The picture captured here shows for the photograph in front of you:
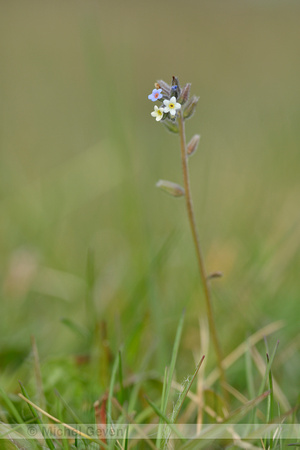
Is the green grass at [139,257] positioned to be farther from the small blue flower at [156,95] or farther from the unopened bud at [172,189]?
the small blue flower at [156,95]

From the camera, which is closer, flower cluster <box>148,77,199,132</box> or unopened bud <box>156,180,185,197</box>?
flower cluster <box>148,77,199,132</box>

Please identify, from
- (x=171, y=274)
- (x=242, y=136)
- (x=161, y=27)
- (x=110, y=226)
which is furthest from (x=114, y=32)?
(x=171, y=274)

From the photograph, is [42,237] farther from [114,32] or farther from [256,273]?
[114,32]

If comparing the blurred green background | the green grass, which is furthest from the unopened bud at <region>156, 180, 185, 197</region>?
the blurred green background

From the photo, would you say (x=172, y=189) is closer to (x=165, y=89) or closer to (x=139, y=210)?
(x=165, y=89)

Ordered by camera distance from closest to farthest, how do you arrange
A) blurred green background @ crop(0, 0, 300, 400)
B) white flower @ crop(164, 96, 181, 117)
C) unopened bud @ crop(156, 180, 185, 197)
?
white flower @ crop(164, 96, 181, 117), unopened bud @ crop(156, 180, 185, 197), blurred green background @ crop(0, 0, 300, 400)

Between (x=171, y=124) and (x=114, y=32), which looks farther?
(x=114, y=32)

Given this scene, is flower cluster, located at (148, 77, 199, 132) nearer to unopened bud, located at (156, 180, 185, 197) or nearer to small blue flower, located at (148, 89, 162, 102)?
small blue flower, located at (148, 89, 162, 102)
